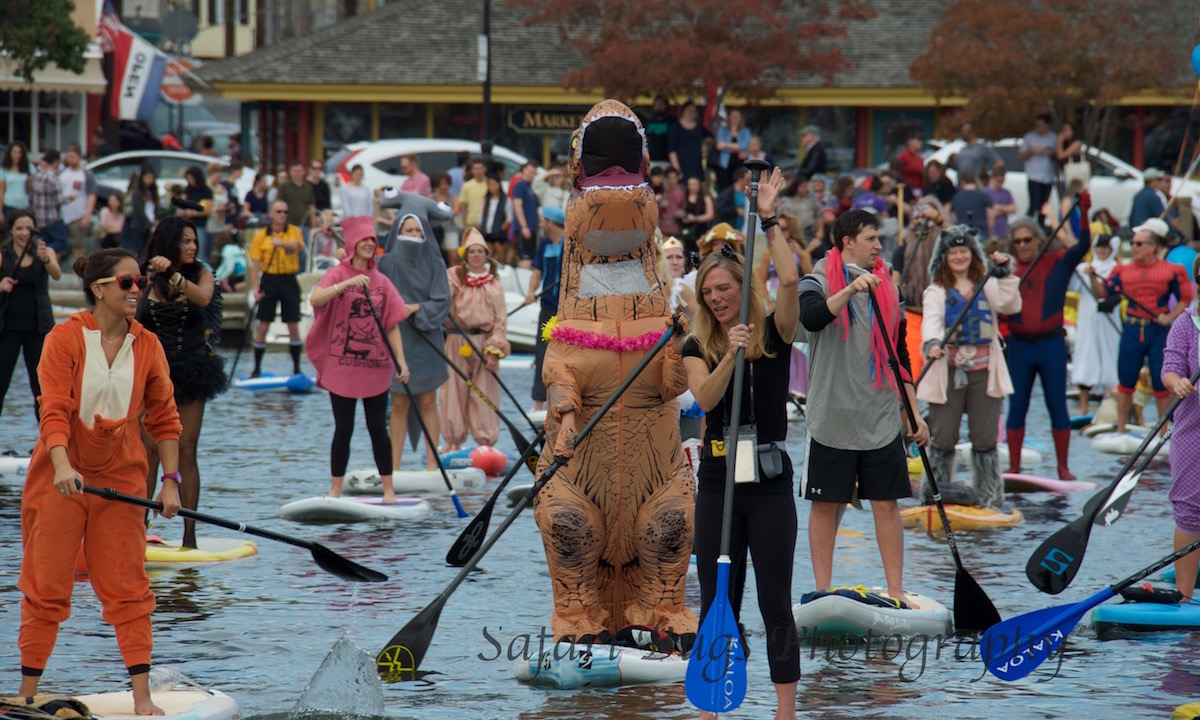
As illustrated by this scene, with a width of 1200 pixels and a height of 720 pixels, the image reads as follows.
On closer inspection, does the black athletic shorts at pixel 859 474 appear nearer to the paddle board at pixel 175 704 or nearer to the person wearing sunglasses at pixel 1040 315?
the paddle board at pixel 175 704

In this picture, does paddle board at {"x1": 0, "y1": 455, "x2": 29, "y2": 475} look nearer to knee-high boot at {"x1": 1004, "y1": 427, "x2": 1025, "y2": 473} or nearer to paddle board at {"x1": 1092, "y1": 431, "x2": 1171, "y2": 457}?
knee-high boot at {"x1": 1004, "y1": 427, "x2": 1025, "y2": 473}

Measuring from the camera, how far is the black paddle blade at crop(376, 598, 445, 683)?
6648mm

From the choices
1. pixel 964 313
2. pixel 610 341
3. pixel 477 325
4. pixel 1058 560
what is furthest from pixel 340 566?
pixel 477 325

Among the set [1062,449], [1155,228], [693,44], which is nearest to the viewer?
[1062,449]

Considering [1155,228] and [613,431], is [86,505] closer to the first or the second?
[613,431]

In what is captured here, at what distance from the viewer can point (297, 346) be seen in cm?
1780

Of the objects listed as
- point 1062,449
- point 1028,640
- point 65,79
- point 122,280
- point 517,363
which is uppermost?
point 65,79

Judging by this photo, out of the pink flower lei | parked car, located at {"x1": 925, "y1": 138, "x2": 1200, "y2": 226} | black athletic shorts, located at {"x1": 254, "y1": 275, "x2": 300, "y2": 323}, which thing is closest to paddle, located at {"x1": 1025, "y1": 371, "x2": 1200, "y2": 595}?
the pink flower lei

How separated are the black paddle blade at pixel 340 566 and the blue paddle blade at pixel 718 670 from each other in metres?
1.51

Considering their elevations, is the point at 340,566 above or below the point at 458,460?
above

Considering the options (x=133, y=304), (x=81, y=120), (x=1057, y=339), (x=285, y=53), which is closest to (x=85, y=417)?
(x=133, y=304)

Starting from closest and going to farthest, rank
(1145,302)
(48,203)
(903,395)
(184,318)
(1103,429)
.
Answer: (903,395) < (184,318) < (1145,302) < (1103,429) < (48,203)

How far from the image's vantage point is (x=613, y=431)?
6.98m

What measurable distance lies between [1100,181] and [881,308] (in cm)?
1994
